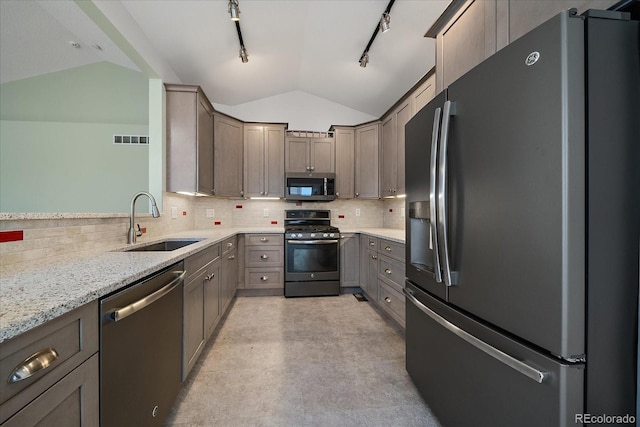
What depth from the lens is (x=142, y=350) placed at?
3.36 ft

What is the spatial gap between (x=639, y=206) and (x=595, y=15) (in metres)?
0.56

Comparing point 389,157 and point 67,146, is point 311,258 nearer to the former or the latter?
point 389,157

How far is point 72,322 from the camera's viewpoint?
0.68 meters

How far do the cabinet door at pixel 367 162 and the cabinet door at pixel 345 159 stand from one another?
3.1 inches

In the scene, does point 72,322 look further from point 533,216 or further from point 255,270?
point 255,270

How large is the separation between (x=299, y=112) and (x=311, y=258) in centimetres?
241

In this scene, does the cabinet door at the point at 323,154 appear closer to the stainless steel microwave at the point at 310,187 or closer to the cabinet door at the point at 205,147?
→ the stainless steel microwave at the point at 310,187

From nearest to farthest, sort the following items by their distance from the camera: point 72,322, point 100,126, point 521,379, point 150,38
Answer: point 72,322 < point 521,379 < point 150,38 < point 100,126

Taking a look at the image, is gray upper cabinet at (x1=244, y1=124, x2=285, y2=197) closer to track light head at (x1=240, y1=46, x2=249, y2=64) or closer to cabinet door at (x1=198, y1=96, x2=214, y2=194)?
cabinet door at (x1=198, y1=96, x2=214, y2=194)

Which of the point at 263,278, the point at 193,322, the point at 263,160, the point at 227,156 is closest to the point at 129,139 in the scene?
the point at 227,156

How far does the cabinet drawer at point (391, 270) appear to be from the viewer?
7.45 feet

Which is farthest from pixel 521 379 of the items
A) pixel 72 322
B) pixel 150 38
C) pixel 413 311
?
pixel 150 38

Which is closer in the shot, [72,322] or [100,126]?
[72,322]
